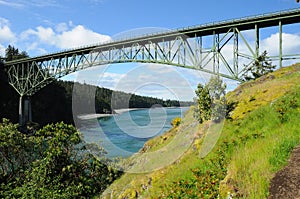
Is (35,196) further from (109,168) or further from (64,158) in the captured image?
(109,168)

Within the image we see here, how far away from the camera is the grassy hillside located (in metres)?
5.25

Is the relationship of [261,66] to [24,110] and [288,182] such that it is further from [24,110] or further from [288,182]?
[24,110]

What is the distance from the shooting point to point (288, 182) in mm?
4496

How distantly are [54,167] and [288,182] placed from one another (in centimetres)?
1326

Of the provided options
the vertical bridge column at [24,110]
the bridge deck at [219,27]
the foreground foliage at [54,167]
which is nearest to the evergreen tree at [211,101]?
the foreground foliage at [54,167]

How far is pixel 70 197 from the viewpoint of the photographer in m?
13.7

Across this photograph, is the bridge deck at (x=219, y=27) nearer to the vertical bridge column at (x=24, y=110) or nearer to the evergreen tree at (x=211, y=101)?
the evergreen tree at (x=211, y=101)

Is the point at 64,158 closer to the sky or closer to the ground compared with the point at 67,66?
closer to the ground

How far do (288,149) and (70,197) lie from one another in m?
11.2

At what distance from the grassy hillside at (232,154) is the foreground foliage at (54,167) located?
243cm

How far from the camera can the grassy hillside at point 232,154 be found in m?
5.25

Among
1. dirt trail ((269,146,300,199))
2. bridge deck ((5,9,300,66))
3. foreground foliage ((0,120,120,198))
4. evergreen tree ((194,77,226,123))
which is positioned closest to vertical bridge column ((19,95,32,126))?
bridge deck ((5,9,300,66))

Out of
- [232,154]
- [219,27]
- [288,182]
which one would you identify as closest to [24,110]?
[219,27]

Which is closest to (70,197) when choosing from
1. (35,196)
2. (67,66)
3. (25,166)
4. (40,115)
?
(35,196)
